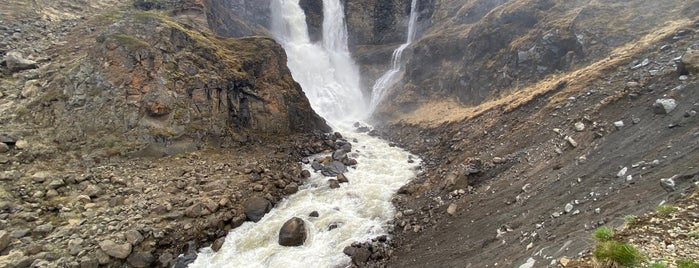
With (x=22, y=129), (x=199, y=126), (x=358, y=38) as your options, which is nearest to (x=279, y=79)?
(x=199, y=126)

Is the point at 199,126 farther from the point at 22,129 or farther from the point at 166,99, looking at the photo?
the point at 22,129

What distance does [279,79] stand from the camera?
26219 mm

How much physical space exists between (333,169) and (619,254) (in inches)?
634

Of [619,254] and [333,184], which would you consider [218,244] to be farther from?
[619,254]

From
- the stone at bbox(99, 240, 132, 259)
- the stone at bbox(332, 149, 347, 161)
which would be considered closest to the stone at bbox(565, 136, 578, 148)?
the stone at bbox(332, 149, 347, 161)

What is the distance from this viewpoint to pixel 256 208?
51.4 feet

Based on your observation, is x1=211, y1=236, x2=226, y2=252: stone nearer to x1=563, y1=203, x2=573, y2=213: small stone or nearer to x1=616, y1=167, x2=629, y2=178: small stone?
x1=563, y1=203, x2=573, y2=213: small stone

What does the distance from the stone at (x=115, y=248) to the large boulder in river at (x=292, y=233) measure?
5.56 metres

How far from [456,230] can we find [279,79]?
1857 cm

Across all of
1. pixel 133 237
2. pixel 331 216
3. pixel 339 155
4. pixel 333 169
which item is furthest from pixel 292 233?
pixel 339 155

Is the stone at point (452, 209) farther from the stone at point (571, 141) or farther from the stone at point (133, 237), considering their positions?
the stone at point (133, 237)

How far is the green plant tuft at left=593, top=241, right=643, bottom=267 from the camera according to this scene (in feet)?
16.7

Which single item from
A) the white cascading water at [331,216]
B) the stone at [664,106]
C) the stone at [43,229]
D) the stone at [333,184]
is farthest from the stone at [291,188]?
the stone at [664,106]

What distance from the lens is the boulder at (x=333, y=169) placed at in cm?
2003
